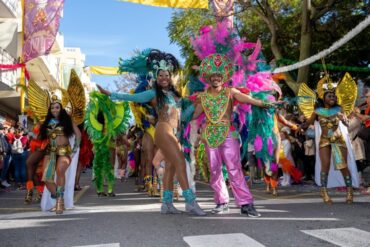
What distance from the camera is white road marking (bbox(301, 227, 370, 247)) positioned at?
4.34 metres

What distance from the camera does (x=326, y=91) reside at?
26.7ft

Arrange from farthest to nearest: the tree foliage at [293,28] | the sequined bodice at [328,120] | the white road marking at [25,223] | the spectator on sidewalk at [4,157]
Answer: the tree foliage at [293,28]
the spectator on sidewalk at [4,157]
the sequined bodice at [328,120]
the white road marking at [25,223]

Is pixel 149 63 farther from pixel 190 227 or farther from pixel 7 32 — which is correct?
pixel 7 32

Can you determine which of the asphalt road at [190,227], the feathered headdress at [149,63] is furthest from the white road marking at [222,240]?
the feathered headdress at [149,63]

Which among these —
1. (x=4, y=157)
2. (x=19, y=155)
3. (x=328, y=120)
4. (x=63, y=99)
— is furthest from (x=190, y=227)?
(x=19, y=155)

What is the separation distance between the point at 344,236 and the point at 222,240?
1.16 meters

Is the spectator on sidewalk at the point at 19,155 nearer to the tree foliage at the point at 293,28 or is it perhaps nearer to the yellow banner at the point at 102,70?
the tree foliage at the point at 293,28

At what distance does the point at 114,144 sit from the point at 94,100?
1.06 metres

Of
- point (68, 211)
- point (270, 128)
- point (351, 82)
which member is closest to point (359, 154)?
point (351, 82)

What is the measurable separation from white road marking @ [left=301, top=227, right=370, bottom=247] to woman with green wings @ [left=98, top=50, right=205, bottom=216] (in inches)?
77.4

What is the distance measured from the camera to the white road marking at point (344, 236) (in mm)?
4340

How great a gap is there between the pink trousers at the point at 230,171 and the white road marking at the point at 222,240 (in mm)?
1585

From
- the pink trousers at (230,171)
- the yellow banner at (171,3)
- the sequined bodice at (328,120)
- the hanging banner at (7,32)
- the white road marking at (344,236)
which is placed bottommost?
the white road marking at (344,236)

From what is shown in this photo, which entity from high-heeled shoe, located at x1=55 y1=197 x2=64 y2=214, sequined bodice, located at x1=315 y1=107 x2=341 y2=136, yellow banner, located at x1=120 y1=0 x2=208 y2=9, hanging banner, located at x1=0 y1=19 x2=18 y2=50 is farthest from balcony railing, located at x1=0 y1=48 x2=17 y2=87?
sequined bodice, located at x1=315 y1=107 x2=341 y2=136
